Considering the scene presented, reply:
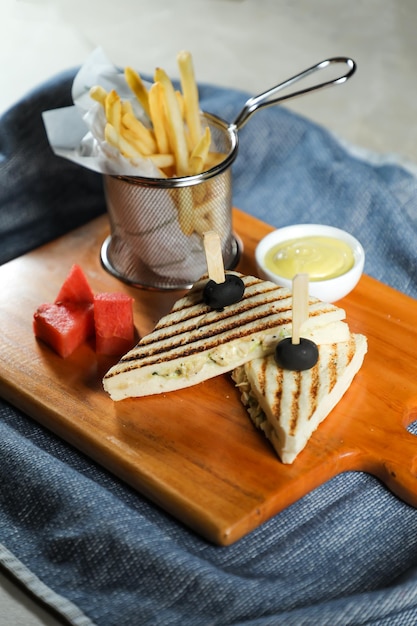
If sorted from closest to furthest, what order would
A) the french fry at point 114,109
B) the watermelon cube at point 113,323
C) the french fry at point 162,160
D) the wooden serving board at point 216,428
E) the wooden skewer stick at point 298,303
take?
the wooden serving board at point 216,428
the wooden skewer stick at point 298,303
the watermelon cube at point 113,323
the french fry at point 114,109
the french fry at point 162,160

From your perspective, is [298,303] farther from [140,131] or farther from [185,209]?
[140,131]

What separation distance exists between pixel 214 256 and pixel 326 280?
43 cm

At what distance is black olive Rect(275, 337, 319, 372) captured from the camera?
2.27 m

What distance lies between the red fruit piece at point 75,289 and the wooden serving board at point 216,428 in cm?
16

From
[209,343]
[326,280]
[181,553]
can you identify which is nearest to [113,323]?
[209,343]

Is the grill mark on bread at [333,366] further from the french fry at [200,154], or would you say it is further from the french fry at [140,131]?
the french fry at [140,131]

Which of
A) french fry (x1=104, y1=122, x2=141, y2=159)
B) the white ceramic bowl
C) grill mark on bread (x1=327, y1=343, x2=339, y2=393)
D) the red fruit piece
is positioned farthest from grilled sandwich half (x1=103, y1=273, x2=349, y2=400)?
french fry (x1=104, y1=122, x2=141, y2=159)

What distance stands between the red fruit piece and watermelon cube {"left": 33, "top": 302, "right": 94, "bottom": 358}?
21 millimetres

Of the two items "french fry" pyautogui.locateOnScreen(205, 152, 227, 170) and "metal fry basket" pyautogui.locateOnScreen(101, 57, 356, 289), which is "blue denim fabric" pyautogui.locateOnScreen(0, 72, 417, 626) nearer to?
"metal fry basket" pyautogui.locateOnScreen(101, 57, 356, 289)

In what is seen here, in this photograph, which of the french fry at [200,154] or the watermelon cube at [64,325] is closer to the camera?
the watermelon cube at [64,325]

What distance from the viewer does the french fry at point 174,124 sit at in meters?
2.70

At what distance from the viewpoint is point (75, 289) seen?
2688 mm

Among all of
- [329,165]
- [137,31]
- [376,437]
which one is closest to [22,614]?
[376,437]

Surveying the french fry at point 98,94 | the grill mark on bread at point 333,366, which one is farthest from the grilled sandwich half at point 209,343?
the french fry at point 98,94
